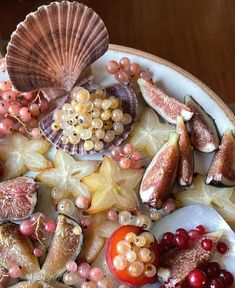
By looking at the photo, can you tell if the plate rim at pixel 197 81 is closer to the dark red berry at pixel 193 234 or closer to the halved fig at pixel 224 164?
the halved fig at pixel 224 164

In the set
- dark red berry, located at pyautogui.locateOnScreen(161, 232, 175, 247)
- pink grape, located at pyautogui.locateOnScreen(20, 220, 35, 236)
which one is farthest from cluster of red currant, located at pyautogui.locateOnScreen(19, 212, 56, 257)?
dark red berry, located at pyautogui.locateOnScreen(161, 232, 175, 247)

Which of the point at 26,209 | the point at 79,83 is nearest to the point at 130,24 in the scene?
the point at 79,83

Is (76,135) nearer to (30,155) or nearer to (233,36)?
(30,155)

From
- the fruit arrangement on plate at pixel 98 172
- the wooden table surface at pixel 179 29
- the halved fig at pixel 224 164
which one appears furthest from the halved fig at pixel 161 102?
the wooden table surface at pixel 179 29

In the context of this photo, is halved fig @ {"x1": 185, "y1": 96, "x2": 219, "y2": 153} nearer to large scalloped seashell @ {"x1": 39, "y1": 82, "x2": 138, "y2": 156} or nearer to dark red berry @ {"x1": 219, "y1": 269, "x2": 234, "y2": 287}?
large scalloped seashell @ {"x1": 39, "y1": 82, "x2": 138, "y2": 156}

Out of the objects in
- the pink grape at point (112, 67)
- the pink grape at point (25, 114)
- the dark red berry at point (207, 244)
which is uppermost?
the pink grape at point (112, 67)

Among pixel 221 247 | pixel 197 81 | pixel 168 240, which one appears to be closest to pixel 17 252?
pixel 168 240
